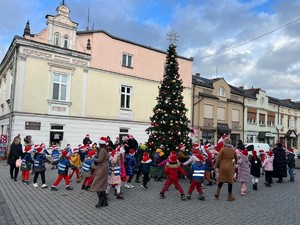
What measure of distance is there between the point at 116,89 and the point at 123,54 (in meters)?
3.38

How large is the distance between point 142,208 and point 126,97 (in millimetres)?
19145

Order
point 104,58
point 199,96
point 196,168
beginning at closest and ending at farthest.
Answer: point 196,168
point 104,58
point 199,96

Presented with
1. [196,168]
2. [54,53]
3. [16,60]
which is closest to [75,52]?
[54,53]

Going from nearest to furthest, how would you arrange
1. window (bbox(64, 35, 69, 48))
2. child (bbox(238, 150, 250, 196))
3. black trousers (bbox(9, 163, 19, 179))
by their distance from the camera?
1. child (bbox(238, 150, 250, 196))
2. black trousers (bbox(9, 163, 19, 179))
3. window (bbox(64, 35, 69, 48))

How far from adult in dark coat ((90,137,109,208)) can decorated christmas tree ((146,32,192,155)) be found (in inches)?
241

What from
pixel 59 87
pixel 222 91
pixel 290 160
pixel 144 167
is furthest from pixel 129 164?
pixel 222 91

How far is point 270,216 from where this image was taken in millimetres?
7461

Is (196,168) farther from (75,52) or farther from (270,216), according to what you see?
(75,52)

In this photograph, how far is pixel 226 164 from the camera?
9.35 meters

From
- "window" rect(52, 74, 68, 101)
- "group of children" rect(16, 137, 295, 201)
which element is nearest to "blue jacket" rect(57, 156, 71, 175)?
"group of children" rect(16, 137, 295, 201)

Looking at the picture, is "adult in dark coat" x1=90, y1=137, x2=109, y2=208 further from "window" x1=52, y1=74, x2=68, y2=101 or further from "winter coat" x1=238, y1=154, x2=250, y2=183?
"window" x1=52, y1=74, x2=68, y2=101

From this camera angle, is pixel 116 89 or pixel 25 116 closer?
pixel 25 116

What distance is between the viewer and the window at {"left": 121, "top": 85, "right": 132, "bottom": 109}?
86.5 feet

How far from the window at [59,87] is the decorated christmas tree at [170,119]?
10.4 m
